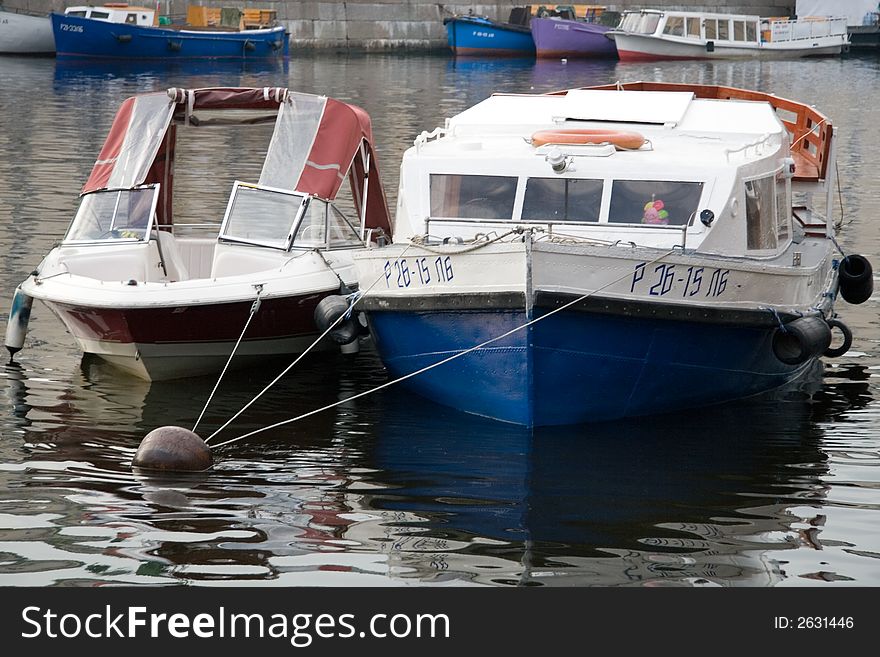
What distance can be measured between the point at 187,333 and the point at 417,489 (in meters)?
3.97

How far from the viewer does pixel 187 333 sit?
14664 millimetres

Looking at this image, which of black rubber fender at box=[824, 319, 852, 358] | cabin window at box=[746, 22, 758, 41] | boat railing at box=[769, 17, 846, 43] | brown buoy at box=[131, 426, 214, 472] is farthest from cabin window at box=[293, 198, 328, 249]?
boat railing at box=[769, 17, 846, 43]

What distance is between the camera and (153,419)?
13789 mm

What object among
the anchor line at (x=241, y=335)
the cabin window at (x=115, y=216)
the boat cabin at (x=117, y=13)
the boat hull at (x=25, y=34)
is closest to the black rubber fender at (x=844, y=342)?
the anchor line at (x=241, y=335)

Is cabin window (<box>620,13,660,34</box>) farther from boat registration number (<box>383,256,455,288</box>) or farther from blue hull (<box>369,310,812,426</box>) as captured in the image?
boat registration number (<box>383,256,455,288</box>)

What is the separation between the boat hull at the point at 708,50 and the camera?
64938 millimetres

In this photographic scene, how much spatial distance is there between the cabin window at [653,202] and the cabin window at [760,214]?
0.68 metres

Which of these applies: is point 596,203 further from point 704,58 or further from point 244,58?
point 704,58

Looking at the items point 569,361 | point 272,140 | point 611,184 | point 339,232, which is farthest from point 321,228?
point 569,361

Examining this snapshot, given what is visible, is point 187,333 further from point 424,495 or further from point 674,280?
point 674,280

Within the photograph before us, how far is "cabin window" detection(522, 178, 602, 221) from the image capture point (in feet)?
45.2

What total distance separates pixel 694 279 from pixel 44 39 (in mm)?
53043

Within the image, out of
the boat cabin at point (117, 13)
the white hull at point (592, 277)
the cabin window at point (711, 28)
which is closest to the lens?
the white hull at point (592, 277)

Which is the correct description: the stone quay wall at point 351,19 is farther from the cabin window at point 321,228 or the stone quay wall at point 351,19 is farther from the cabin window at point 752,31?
the cabin window at point 321,228
